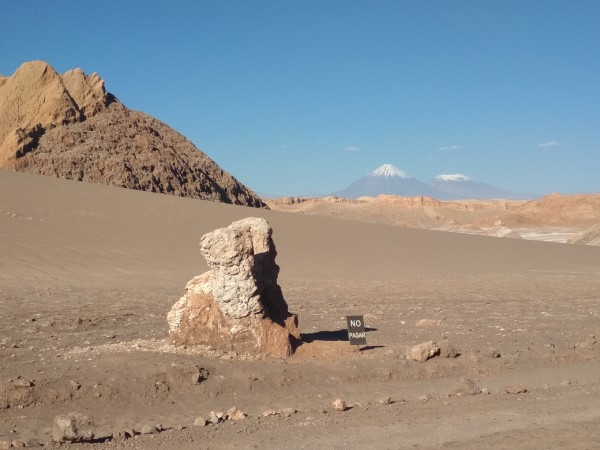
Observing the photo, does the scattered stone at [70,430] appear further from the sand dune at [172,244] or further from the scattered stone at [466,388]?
the sand dune at [172,244]

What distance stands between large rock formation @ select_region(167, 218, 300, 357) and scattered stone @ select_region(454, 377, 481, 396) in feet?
6.47

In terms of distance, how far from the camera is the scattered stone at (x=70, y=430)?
4770 mm

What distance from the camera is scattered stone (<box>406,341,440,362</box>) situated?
7477mm

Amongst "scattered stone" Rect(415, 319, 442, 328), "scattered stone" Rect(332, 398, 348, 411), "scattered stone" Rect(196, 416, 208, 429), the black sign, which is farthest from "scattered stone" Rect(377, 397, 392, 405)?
"scattered stone" Rect(415, 319, 442, 328)

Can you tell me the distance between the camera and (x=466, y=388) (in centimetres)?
643

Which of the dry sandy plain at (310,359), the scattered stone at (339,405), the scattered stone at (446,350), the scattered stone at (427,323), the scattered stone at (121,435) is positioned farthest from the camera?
the scattered stone at (427,323)

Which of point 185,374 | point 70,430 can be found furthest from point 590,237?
point 70,430

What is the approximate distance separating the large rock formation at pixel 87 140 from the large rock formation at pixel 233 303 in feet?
98.0

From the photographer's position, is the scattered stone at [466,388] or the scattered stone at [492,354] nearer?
the scattered stone at [466,388]

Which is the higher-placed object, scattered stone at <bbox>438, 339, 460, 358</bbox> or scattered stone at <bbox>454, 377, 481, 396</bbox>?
scattered stone at <bbox>438, 339, 460, 358</bbox>

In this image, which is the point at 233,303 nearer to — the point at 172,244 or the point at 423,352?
the point at 423,352

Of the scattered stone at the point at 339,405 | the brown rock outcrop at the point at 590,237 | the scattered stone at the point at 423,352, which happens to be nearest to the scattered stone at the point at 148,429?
the scattered stone at the point at 339,405

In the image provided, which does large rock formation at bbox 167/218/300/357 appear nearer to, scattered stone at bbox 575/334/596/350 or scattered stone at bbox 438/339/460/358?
scattered stone at bbox 438/339/460/358

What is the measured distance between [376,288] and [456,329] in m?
5.59
